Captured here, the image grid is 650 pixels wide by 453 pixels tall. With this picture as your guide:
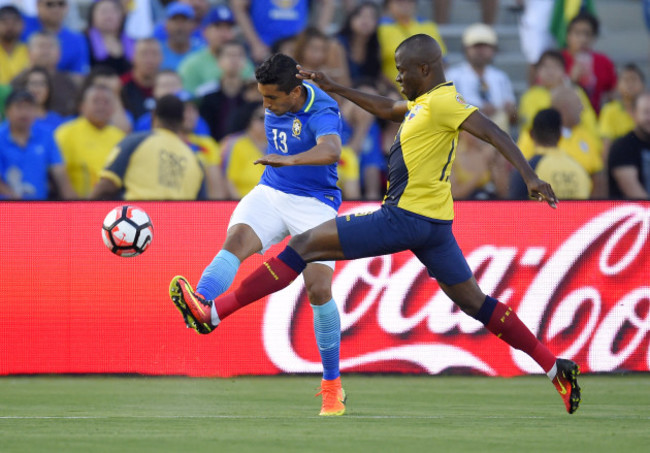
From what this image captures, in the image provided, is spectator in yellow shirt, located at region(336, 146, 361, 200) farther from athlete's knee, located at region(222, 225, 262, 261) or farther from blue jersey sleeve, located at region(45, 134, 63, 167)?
athlete's knee, located at region(222, 225, 262, 261)

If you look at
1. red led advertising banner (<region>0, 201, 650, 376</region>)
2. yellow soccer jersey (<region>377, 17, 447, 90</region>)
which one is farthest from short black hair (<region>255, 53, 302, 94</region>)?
yellow soccer jersey (<region>377, 17, 447, 90</region>)

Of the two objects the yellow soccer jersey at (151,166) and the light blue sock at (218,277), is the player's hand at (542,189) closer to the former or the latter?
the light blue sock at (218,277)

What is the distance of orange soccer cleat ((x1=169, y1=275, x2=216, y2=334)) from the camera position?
23.5ft

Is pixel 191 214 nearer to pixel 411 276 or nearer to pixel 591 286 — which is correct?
pixel 411 276

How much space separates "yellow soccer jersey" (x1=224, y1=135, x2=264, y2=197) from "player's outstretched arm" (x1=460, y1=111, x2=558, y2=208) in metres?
5.19

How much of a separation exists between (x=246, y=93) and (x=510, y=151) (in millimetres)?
6676

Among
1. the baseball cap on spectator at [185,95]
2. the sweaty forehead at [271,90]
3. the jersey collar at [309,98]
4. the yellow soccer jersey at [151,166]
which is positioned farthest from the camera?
the baseball cap on spectator at [185,95]

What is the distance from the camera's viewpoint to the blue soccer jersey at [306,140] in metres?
7.95

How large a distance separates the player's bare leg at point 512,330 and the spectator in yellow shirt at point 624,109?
704 cm

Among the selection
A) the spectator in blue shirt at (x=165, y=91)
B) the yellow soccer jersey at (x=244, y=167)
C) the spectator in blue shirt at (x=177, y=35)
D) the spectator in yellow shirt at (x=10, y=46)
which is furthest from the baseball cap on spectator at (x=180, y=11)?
the yellow soccer jersey at (x=244, y=167)

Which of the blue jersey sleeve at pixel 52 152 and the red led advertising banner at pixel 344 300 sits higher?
the blue jersey sleeve at pixel 52 152
